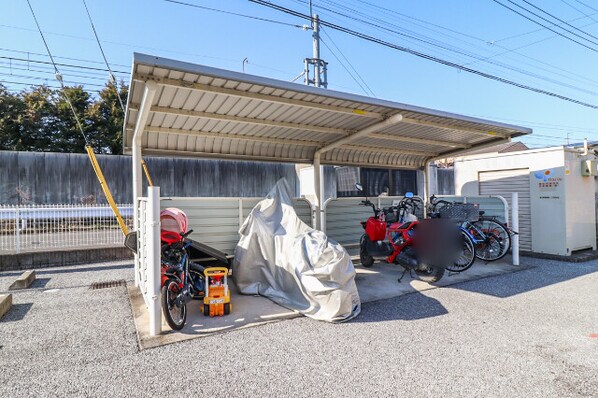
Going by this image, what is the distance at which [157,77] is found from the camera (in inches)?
120

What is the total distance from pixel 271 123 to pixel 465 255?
132 inches

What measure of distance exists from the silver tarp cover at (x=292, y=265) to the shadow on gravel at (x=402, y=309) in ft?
0.50

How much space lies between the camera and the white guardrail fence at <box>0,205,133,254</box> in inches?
235

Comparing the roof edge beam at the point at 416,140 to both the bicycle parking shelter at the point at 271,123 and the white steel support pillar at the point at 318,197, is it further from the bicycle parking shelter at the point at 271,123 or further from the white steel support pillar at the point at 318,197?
the white steel support pillar at the point at 318,197

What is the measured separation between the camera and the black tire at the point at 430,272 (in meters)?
4.35

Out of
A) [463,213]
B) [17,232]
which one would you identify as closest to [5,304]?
[17,232]

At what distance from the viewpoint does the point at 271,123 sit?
15.0 ft


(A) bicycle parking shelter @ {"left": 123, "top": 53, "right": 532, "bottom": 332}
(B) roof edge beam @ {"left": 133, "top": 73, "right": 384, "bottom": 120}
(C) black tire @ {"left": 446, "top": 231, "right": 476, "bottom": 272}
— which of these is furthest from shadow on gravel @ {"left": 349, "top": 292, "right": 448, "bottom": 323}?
(B) roof edge beam @ {"left": 133, "top": 73, "right": 384, "bottom": 120}

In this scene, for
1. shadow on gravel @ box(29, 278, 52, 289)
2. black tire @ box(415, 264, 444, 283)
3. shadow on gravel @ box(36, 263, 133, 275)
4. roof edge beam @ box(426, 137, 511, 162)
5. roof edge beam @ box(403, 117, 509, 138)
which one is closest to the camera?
black tire @ box(415, 264, 444, 283)

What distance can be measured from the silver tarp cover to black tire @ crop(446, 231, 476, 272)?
2164 millimetres

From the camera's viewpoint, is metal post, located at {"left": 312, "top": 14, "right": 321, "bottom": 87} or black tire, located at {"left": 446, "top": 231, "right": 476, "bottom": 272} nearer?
black tire, located at {"left": 446, "top": 231, "right": 476, "bottom": 272}

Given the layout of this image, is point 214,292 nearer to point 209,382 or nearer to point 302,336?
point 302,336

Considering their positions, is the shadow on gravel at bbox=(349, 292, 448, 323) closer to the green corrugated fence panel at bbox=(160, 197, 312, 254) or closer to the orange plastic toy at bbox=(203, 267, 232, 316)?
the orange plastic toy at bbox=(203, 267, 232, 316)

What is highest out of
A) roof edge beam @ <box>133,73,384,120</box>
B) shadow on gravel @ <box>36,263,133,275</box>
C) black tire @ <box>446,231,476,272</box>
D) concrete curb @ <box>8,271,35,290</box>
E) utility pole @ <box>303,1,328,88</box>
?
utility pole @ <box>303,1,328,88</box>
